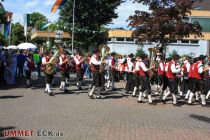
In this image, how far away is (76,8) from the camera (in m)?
41.8

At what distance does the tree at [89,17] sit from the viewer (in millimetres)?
41844

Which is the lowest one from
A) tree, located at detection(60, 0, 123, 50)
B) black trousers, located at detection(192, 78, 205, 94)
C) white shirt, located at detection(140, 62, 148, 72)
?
black trousers, located at detection(192, 78, 205, 94)

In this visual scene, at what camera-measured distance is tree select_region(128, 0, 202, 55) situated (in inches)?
741

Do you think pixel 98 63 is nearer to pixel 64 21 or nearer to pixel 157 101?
pixel 157 101

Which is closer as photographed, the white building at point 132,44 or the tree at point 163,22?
the tree at point 163,22

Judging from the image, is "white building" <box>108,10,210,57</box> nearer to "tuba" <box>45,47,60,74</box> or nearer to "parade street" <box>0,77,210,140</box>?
"tuba" <box>45,47,60,74</box>

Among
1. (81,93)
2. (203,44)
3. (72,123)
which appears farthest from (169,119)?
(203,44)

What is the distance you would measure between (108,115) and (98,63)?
3.81 m

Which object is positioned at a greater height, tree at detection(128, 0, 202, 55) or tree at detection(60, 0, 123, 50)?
tree at detection(60, 0, 123, 50)

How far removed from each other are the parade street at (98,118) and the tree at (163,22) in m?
4.61

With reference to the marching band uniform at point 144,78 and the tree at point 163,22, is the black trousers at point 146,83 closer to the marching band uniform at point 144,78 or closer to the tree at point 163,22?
the marching band uniform at point 144,78

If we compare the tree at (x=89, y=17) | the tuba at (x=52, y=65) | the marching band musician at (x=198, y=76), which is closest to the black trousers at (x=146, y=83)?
the marching band musician at (x=198, y=76)

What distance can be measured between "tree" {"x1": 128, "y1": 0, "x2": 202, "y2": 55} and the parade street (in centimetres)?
461

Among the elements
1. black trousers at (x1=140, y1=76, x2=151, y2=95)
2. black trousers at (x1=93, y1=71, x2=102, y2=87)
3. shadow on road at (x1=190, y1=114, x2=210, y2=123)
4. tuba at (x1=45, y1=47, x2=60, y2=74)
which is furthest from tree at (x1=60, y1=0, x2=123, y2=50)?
shadow on road at (x1=190, y1=114, x2=210, y2=123)
